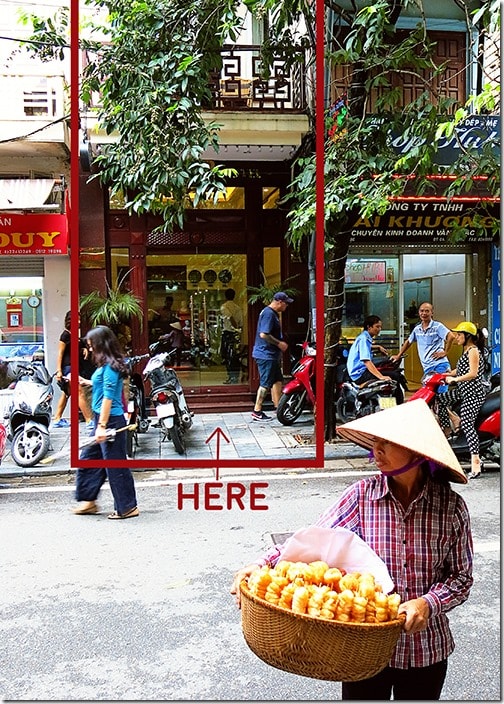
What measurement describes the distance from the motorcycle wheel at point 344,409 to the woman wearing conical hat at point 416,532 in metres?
5.31

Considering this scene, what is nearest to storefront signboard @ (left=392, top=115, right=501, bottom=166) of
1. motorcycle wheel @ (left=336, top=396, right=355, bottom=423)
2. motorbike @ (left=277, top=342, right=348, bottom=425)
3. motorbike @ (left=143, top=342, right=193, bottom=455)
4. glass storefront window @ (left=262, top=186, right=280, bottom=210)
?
glass storefront window @ (left=262, top=186, right=280, bottom=210)

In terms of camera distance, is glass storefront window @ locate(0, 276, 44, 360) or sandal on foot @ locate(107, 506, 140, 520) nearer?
sandal on foot @ locate(107, 506, 140, 520)

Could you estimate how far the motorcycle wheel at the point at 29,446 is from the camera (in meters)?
6.03

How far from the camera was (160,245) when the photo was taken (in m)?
8.11

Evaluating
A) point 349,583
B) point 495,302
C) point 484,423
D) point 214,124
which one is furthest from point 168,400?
point 495,302

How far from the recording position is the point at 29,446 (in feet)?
19.9

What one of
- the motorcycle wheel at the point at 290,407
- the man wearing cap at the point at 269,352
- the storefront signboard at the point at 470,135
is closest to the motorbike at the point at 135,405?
the man wearing cap at the point at 269,352

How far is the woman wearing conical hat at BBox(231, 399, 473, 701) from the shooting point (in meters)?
1.63

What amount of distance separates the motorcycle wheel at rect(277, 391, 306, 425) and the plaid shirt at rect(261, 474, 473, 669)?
17.3 ft

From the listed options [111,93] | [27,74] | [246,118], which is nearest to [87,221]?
[27,74]

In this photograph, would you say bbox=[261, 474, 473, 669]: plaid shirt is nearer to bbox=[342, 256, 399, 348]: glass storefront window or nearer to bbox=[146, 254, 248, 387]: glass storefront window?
bbox=[146, 254, 248, 387]: glass storefront window

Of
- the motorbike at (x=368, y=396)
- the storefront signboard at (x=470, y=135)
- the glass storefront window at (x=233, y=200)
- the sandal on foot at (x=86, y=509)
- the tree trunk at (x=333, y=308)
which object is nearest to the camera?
the sandal on foot at (x=86, y=509)

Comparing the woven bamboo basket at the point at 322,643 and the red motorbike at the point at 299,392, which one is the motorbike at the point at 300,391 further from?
the woven bamboo basket at the point at 322,643

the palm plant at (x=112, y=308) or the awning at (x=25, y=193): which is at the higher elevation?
the awning at (x=25, y=193)
